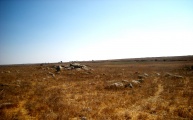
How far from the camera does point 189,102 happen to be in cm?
1430

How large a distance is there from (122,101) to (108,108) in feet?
9.05

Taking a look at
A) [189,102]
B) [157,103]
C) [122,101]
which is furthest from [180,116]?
[122,101]

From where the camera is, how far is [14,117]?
422 inches

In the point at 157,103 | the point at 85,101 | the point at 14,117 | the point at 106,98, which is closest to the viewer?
the point at 14,117

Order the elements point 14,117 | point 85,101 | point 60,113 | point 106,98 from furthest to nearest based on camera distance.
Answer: point 106,98
point 85,101
point 60,113
point 14,117

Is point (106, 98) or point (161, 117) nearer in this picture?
point (161, 117)

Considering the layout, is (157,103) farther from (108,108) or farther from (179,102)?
(108,108)

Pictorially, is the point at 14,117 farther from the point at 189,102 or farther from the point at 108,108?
the point at 189,102

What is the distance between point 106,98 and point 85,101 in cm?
238

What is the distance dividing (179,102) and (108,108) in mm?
7021

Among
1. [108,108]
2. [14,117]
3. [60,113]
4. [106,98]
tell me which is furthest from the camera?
[106,98]

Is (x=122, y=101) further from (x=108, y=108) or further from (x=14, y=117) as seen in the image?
(x=14, y=117)

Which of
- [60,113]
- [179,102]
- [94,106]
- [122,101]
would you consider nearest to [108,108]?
[94,106]

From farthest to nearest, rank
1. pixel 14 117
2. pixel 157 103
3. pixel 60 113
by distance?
1. pixel 157 103
2. pixel 60 113
3. pixel 14 117
